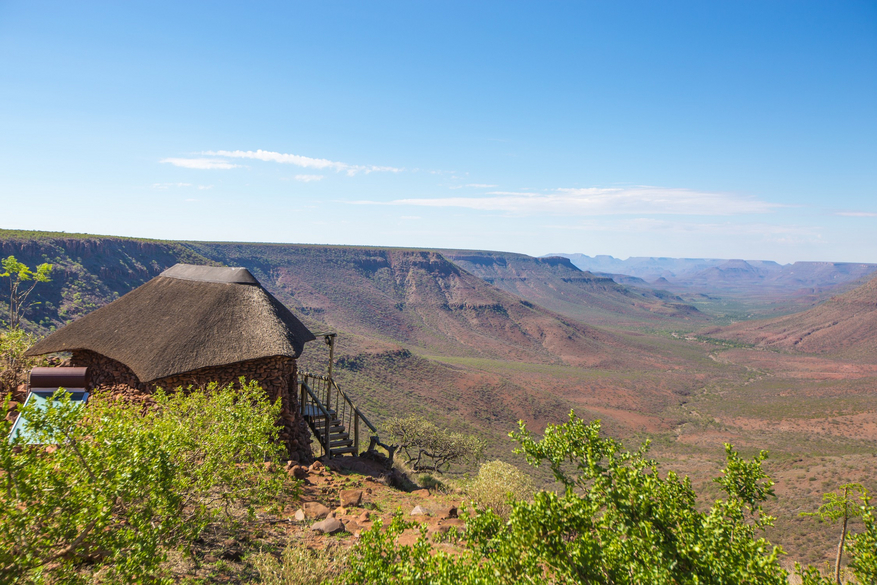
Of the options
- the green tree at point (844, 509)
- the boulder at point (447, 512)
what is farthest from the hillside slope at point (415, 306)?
the green tree at point (844, 509)

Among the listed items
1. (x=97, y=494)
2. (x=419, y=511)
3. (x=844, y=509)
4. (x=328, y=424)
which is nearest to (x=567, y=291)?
(x=328, y=424)

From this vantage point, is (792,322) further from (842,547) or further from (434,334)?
(842,547)

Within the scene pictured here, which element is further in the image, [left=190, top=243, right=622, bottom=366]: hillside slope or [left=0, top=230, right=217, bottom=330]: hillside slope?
[left=190, top=243, right=622, bottom=366]: hillside slope

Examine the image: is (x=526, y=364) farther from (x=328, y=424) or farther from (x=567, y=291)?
(x=567, y=291)

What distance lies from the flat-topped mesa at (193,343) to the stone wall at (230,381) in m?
0.03

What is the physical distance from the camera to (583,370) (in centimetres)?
7106

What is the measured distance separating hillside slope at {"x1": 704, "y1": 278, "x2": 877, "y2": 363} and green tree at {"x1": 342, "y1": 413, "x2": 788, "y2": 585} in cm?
9964

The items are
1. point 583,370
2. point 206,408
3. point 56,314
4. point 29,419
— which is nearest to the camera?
point 29,419

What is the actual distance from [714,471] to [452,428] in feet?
67.9

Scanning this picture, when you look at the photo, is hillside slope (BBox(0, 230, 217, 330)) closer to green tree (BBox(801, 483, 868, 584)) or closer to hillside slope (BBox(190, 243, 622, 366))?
hillside slope (BBox(190, 243, 622, 366))

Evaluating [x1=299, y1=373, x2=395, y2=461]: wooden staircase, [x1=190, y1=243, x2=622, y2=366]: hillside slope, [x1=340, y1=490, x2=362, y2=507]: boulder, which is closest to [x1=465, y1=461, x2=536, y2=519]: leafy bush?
[x1=340, y1=490, x2=362, y2=507]: boulder

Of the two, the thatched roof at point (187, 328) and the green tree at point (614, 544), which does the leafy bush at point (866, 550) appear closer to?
the green tree at point (614, 544)

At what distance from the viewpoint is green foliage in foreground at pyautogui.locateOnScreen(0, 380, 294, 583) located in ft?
13.2

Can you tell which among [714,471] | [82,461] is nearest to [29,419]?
[82,461]
